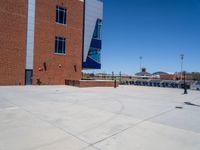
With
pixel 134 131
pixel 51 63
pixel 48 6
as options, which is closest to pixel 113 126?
pixel 134 131

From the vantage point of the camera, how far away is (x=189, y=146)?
528 cm

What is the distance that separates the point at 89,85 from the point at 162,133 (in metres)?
19.4

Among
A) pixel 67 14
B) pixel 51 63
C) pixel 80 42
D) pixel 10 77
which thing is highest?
pixel 67 14

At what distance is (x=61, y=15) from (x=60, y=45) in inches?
168

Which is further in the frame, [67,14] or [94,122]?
[67,14]

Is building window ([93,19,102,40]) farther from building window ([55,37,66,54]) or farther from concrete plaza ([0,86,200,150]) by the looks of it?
concrete plaza ([0,86,200,150])

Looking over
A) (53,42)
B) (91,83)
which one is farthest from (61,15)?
(91,83)

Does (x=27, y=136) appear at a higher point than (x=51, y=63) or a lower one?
lower

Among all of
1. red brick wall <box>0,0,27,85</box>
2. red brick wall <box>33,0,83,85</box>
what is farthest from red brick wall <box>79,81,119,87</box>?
red brick wall <box>0,0,27,85</box>

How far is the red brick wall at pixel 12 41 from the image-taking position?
22.6m

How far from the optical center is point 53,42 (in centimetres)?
2695

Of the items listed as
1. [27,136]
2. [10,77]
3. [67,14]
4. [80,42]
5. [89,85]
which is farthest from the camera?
[80,42]

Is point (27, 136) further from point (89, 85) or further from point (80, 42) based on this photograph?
point (80, 42)

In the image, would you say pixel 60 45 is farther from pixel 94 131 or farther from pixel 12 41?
pixel 94 131
